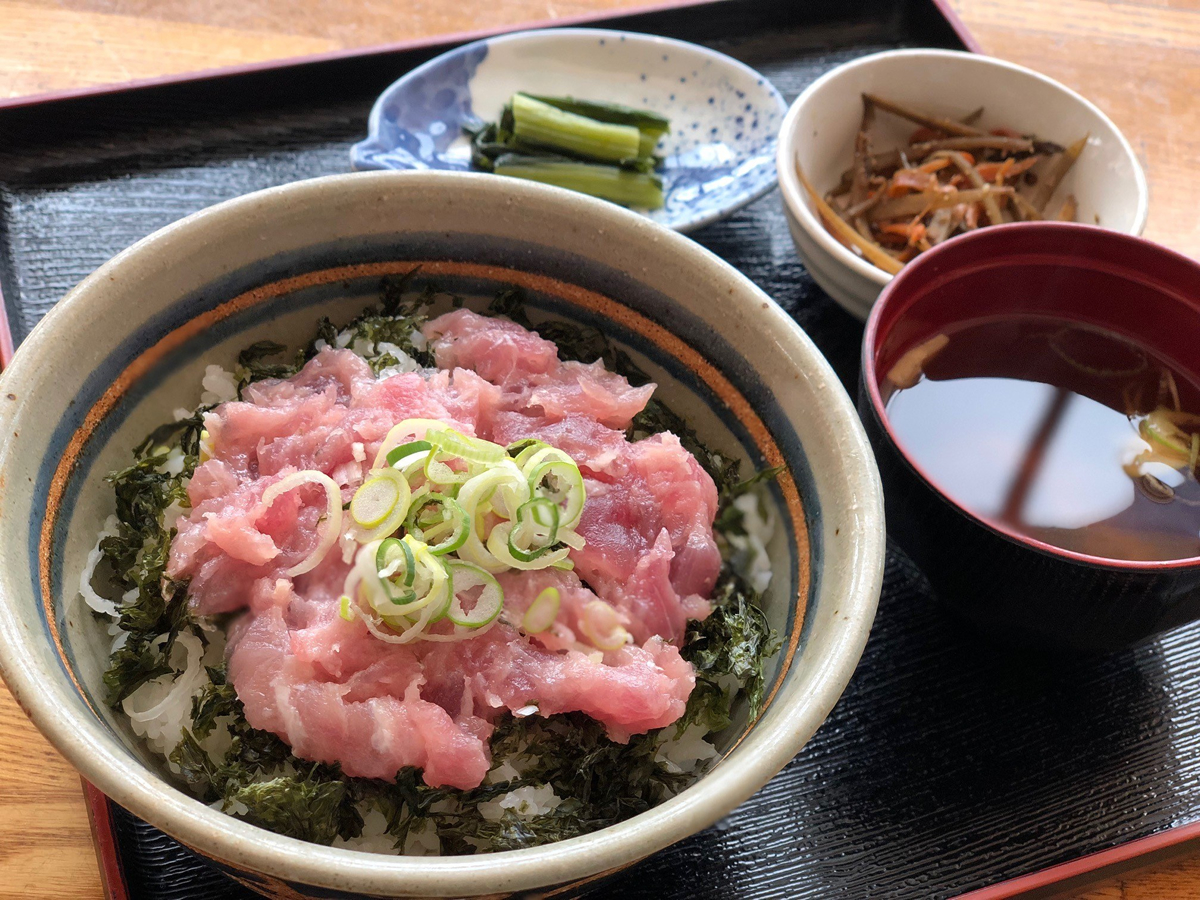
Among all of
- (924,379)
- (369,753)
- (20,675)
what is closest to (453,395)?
(369,753)

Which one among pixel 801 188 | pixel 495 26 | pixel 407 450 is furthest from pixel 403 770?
pixel 495 26

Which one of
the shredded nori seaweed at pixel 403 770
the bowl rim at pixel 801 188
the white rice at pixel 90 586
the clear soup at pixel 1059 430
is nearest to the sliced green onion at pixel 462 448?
the shredded nori seaweed at pixel 403 770

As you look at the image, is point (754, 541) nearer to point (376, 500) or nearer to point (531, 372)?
point (531, 372)

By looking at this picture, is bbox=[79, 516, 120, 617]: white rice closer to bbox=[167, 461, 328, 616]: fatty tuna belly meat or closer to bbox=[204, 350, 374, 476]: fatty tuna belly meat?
bbox=[167, 461, 328, 616]: fatty tuna belly meat

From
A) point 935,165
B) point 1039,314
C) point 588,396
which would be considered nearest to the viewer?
point 588,396

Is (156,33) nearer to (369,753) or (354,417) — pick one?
(354,417)

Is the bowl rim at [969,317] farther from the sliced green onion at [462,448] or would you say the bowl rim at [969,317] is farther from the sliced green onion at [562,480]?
the sliced green onion at [462,448]
